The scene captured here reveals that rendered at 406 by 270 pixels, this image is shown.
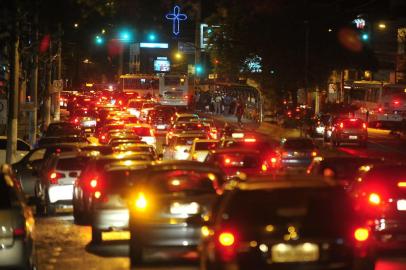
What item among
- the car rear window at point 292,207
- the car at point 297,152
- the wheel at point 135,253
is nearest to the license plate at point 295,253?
the car rear window at point 292,207

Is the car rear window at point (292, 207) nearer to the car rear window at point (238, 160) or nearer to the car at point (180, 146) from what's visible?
the car rear window at point (238, 160)

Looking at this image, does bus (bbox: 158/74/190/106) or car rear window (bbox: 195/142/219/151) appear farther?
bus (bbox: 158/74/190/106)

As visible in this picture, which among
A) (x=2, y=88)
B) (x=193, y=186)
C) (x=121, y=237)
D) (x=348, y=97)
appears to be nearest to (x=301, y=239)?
(x=193, y=186)

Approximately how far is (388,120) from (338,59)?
6089mm

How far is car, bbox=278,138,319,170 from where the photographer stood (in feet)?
108

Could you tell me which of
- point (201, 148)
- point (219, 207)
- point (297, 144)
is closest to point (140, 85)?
point (297, 144)

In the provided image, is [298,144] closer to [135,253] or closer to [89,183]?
[89,183]

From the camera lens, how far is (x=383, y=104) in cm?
6638

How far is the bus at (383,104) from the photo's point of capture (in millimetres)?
65125

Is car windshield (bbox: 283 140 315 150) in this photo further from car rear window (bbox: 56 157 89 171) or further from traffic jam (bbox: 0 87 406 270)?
car rear window (bbox: 56 157 89 171)

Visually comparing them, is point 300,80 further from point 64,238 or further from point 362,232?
point 362,232

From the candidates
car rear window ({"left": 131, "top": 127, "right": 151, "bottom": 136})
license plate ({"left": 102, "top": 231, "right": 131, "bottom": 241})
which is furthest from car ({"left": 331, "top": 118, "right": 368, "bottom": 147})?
license plate ({"left": 102, "top": 231, "right": 131, "bottom": 241})

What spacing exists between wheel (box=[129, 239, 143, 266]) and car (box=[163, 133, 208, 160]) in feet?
62.0

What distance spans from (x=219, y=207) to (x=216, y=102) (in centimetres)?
7756
